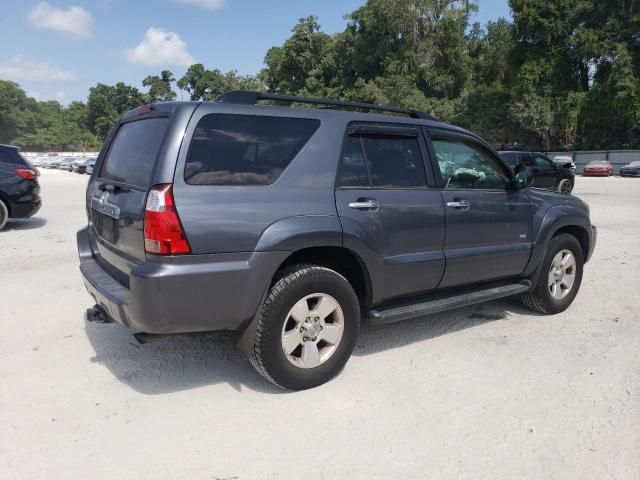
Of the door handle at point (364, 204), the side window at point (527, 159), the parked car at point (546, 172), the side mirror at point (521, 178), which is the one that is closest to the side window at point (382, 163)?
the door handle at point (364, 204)

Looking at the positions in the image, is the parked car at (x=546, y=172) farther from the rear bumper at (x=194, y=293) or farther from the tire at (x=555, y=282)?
the rear bumper at (x=194, y=293)

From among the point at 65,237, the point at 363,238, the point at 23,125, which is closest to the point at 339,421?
the point at 363,238

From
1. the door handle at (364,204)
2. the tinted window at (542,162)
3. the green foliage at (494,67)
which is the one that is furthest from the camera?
the green foliage at (494,67)

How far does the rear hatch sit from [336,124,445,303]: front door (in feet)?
4.01

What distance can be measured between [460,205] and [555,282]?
163cm

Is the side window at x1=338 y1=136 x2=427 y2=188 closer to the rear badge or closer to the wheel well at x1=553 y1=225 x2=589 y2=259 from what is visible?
the rear badge

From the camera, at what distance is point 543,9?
38938 mm

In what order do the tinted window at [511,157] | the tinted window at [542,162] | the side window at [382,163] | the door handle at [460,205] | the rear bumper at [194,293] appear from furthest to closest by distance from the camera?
the tinted window at [542,162]
the tinted window at [511,157]
the door handle at [460,205]
the side window at [382,163]
the rear bumper at [194,293]

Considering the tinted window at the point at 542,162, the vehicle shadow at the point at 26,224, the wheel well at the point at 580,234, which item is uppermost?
the tinted window at the point at 542,162

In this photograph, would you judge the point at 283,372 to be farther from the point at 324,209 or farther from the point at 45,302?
the point at 45,302

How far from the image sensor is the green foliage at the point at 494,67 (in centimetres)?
3747

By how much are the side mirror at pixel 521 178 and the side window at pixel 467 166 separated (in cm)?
7

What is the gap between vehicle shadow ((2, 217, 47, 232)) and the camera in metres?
10.2

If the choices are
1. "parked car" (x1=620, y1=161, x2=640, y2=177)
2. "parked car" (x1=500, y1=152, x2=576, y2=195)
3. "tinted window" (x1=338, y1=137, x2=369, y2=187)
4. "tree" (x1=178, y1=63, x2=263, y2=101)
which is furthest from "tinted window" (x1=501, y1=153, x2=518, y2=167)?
"tree" (x1=178, y1=63, x2=263, y2=101)
